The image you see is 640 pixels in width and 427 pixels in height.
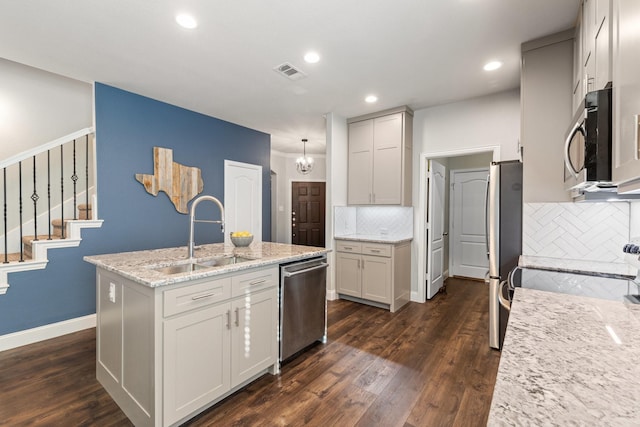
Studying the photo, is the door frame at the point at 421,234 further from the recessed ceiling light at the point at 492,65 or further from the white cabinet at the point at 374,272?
the recessed ceiling light at the point at 492,65

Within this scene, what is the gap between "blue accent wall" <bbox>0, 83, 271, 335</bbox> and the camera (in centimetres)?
298

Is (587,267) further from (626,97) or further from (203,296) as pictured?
(203,296)

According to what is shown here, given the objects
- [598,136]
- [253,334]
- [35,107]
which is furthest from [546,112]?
[35,107]

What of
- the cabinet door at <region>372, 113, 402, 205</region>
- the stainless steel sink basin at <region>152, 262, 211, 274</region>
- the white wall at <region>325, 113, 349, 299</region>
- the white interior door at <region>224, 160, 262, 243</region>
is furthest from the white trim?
the cabinet door at <region>372, 113, 402, 205</region>

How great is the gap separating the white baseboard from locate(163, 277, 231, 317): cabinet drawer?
2428mm

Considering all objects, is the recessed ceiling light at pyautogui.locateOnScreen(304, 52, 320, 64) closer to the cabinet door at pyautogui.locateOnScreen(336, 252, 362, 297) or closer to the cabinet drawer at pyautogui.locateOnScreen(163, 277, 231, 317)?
the cabinet drawer at pyautogui.locateOnScreen(163, 277, 231, 317)

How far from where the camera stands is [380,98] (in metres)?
3.71

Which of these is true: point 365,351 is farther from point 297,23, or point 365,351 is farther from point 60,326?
point 60,326

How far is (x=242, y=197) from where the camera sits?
4984 millimetres

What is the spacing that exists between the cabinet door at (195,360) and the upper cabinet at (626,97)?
202 cm

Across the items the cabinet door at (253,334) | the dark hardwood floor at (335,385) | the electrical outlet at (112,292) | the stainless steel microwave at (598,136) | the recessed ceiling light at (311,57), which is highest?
the recessed ceiling light at (311,57)

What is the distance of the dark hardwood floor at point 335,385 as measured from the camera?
74.2 inches

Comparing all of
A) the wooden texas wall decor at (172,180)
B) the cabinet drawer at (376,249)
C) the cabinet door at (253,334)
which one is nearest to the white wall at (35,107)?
the wooden texas wall decor at (172,180)

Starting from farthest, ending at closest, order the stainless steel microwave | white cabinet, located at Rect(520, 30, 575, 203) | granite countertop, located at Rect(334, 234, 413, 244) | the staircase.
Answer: granite countertop, located at Rect(334, 234, 413, 244) → the staircase → white cabinet, located at Rect(520, 30, 575, 203) → the stainless steel microwave
